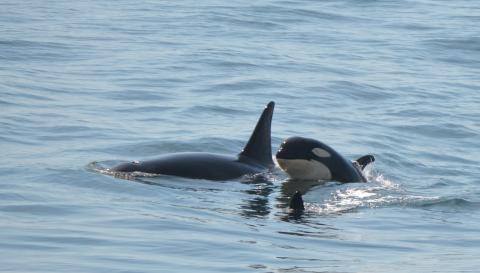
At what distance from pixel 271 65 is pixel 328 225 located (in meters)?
13.8

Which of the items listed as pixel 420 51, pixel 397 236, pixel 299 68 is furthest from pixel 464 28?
pixel 397 236

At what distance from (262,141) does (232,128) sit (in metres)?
3.75

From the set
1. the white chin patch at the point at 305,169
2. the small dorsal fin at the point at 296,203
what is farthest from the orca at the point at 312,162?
the small dorsal fin at the point at 296,203

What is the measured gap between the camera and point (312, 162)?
605 inches

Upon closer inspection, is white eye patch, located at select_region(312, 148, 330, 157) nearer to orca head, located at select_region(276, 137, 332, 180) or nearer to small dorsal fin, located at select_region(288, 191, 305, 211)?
orca head, located at select_region(276, 137, 332, 180)

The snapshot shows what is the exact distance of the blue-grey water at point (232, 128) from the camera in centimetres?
1087

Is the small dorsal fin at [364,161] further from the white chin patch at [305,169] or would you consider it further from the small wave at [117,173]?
the small wave at [117,173]

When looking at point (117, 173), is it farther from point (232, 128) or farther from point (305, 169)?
point (232, 128)

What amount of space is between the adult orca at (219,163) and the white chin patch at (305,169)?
0.83ft

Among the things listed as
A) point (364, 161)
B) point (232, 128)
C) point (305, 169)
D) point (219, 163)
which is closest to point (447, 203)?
point (305, 169)

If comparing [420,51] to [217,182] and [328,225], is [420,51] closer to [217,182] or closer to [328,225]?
[217,182]

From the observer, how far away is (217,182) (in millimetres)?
14633

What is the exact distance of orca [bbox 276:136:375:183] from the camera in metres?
15.3

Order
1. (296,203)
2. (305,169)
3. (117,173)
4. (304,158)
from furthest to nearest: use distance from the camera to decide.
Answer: (305,169) < (304,158) < (117,173) < (296,203)
